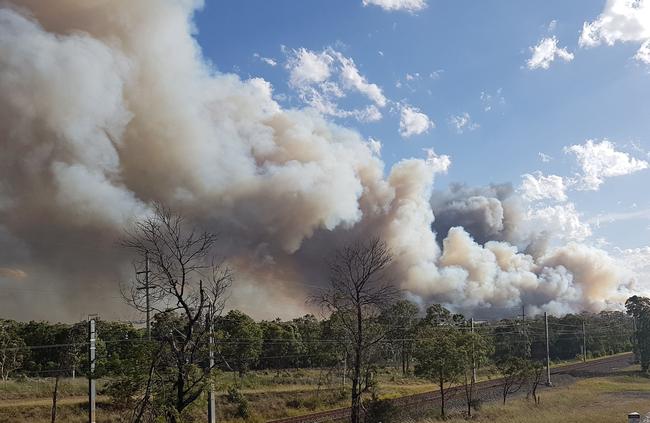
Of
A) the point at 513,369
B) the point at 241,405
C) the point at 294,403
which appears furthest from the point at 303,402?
the point at 513,369

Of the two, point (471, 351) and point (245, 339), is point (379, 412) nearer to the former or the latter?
point (471, 351)

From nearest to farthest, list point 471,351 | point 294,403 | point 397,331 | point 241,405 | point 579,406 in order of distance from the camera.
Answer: point 397,331, point 471,351, point 579,406, point 241,405, point 294,403

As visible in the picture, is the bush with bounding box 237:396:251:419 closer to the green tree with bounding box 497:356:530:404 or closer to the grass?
the grass

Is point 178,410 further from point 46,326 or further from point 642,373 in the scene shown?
point 642,373

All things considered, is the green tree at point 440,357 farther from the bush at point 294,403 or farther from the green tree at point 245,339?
the green tree at point 245,339

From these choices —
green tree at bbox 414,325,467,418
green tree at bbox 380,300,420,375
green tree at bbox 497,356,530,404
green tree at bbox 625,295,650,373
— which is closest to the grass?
green tree at bbox 497,356,530,404

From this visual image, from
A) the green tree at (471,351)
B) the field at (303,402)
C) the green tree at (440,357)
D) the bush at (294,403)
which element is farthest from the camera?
the bush at (294,403)

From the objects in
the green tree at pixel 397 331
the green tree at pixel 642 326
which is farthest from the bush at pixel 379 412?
the green tree at pixel 642 326

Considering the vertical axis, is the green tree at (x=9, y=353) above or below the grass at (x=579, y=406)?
above

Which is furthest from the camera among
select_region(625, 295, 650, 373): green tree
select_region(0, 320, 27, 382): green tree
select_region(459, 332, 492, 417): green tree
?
select_region(625, 295, 650, 373): green tree

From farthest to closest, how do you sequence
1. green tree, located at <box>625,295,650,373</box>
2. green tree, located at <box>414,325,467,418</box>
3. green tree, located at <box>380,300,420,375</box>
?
green tree, located at <box>625,295,650,373</box>, green tree, located at <box>414,325,467,418</box>, green tree, located at <box>380,300,420,375</box>

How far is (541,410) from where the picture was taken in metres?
A: 28.5

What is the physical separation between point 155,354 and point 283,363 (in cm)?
5210

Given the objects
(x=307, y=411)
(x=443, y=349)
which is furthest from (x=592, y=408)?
(x=307, y=411)
